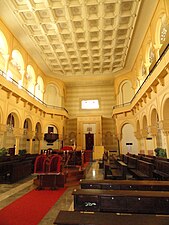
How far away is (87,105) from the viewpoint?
2241 centimetres

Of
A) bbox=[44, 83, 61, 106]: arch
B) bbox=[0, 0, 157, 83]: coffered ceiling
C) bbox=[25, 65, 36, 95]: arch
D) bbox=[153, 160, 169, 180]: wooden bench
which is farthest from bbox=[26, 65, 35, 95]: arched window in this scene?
bbox=[153, 160, 169, 180]: wooden bench

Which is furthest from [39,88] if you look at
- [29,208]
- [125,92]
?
[29,208]

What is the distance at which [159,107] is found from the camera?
9.04 meters

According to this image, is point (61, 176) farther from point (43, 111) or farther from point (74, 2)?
point (43, 111)

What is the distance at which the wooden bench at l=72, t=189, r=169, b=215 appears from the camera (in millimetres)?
2570

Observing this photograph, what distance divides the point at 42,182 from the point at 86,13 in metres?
10.3

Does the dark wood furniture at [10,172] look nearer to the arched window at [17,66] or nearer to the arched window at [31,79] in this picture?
the arched window at [17,66]

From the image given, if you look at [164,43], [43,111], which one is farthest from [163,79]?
[43,111]

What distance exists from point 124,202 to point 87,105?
19.9 metres

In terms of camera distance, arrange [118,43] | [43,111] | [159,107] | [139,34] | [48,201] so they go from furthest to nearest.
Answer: [43,111] → [118,43] → [139,34] → [159,107] → [48,201]

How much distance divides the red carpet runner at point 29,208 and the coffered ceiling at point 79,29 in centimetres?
1034

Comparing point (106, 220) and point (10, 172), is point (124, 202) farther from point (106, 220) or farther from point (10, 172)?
point (10, 172)

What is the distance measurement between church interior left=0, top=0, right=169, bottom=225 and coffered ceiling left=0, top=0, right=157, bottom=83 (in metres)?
0.07

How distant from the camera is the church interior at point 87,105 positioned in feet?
10.5
